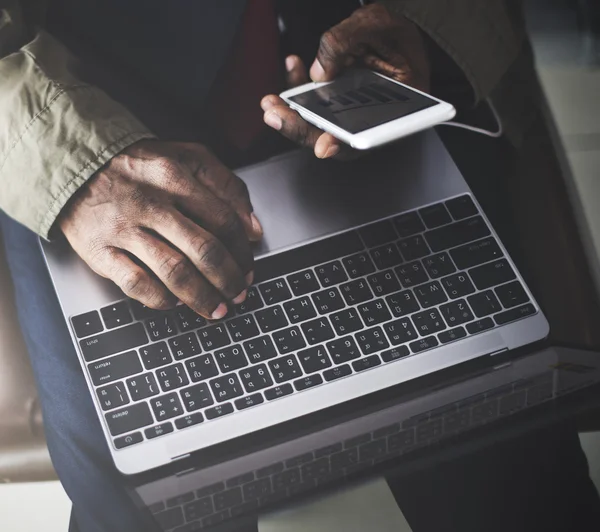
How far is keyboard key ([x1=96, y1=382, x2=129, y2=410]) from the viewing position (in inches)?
13.1

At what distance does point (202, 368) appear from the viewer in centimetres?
34

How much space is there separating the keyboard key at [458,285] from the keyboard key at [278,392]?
0.33ft

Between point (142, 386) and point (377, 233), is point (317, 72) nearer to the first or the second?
point (377, 233)

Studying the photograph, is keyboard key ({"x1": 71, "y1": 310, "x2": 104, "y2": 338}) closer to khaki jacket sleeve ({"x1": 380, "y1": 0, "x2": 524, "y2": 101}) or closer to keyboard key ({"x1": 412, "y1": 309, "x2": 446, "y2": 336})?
keyboard key ({"x1": 412, "y1": 309, "x2": 446, "y2": 336})

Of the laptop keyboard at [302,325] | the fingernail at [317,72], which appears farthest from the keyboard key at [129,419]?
the fingernail at [317,72]

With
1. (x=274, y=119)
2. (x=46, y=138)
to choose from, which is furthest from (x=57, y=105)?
(x=274, y=119)

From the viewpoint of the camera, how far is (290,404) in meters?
0.33

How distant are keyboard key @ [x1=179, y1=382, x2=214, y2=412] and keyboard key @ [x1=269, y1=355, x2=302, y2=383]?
1.3 inches

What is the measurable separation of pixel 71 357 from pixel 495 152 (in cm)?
29

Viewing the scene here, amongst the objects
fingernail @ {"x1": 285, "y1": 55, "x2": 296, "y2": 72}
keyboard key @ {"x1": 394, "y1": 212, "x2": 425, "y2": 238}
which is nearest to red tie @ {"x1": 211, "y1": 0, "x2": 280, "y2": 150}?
fingernail @ {"x1": 285, "y1": 55, "x2": 296, "y2": 72}

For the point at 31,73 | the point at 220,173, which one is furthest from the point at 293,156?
the point at 31,73

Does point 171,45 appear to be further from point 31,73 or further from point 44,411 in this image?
point 44,411

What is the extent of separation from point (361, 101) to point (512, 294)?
0.43 ft

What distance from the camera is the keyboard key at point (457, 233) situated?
14.9 inches
